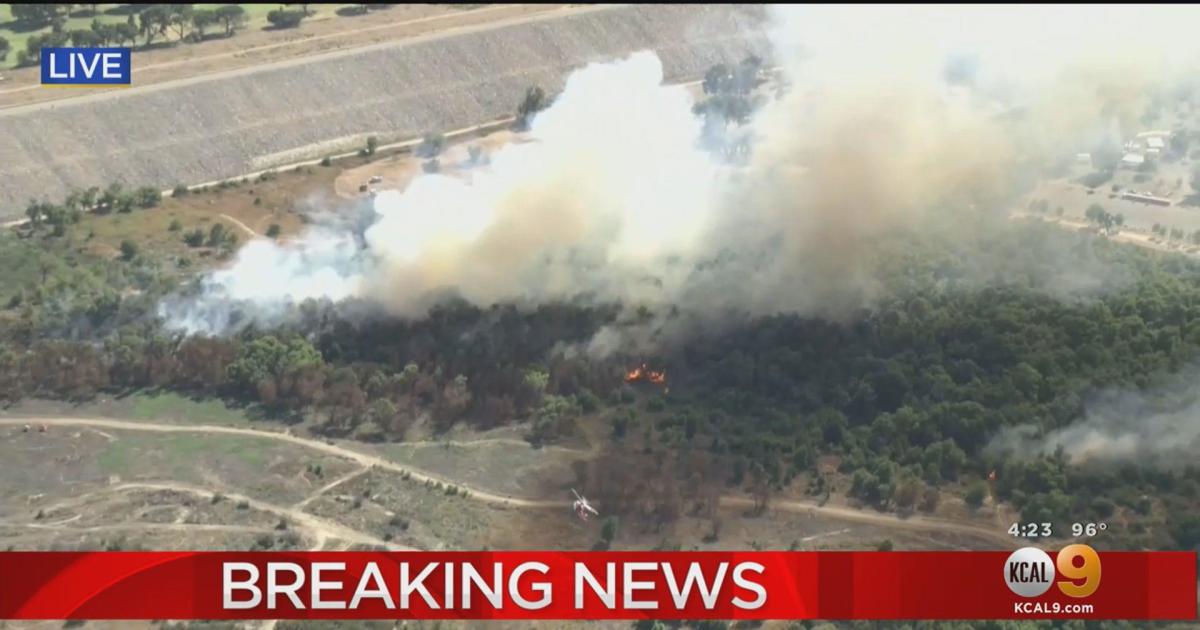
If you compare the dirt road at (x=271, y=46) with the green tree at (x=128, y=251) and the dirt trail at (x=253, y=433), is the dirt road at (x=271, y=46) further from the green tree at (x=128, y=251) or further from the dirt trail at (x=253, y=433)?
the dirt trail at (x=253, y=433)

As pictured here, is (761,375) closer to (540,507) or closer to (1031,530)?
(540,507)

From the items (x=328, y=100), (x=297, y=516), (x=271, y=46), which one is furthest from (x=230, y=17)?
(x=297, y=516)

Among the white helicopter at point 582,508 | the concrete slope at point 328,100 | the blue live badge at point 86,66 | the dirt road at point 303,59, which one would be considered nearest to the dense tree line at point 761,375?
the white helicopter at point 582,508

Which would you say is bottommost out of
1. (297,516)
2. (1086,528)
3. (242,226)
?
(1086,528)

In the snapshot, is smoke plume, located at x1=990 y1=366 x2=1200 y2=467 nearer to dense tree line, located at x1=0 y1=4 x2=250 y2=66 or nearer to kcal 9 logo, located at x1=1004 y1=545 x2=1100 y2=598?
kcal 9 logo, located at x1=1004 y1=545 x2=1100 y2=598

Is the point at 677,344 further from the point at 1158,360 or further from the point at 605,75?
the point at 1158,360

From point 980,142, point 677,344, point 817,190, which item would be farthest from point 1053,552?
point 980,142
